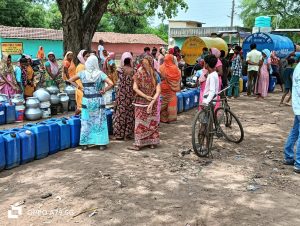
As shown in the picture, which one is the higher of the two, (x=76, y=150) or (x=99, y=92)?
(x=99, y=92)

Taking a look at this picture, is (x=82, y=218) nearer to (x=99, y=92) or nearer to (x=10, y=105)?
(x=99, y=92)

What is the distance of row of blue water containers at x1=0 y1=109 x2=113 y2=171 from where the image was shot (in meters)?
5.48

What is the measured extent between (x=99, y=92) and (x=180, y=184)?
2.24m

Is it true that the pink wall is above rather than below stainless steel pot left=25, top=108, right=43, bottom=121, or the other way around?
above

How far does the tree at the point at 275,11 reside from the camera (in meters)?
34.7

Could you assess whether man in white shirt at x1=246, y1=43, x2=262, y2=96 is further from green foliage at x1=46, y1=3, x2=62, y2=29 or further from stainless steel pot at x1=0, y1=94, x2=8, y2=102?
green foliage at x1=46, y1=3, x2=62, y2=29

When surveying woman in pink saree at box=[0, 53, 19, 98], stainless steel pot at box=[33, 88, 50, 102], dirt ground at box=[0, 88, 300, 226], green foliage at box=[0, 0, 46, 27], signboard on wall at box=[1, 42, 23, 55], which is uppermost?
green foliage at box=[0, 0, 46, 27]

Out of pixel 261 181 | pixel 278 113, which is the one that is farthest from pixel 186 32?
pixel 261 181

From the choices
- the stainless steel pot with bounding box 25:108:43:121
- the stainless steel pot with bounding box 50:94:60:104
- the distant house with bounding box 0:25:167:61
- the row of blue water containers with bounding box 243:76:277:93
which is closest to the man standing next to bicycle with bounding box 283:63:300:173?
the stainless steel pot with bounding box 25:108:43:121

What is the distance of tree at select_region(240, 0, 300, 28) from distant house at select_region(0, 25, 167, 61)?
35.7ft

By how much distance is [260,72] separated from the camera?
12711mm

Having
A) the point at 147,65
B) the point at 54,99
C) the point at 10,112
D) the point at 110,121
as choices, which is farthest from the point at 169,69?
the point at 10,112

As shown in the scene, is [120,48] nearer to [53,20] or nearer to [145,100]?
[53,20]

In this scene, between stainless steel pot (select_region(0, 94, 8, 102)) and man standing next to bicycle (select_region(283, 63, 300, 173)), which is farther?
stainless steel pot (select_region(0, 94, 8, 102))
